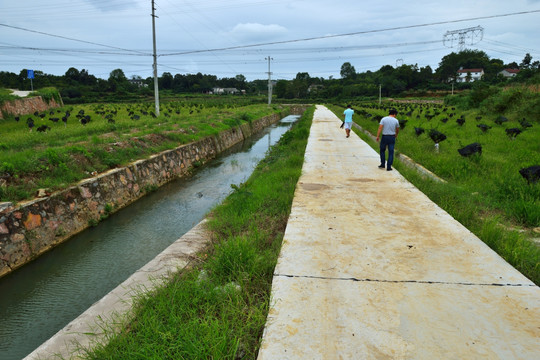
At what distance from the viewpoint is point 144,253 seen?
21.3 ft

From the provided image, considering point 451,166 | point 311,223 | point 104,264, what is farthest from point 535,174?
point 104,264

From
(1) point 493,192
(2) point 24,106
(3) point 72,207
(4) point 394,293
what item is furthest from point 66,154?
(2) point 24,106

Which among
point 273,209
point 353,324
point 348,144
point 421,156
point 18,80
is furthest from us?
point 18,80

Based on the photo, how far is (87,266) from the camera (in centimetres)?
613

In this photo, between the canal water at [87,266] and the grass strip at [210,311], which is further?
the canal water at [87,266]

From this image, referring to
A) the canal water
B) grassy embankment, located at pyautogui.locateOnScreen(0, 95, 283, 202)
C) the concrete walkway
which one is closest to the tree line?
grassy embankment, located at pyautogui.locateOnScreen(0, 95, 283, 202)

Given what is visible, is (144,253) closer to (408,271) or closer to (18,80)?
(408,271)

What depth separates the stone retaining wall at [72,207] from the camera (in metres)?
5.86

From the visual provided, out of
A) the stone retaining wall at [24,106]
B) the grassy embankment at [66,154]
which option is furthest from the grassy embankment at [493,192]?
the stone retaining wall at [24,106]

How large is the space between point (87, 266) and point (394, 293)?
5.49 meters

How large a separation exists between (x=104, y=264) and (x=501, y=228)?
6.39m

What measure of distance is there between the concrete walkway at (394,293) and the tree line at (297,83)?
59.5m

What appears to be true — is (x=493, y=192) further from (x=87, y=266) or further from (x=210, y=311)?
(x=87, y=266)

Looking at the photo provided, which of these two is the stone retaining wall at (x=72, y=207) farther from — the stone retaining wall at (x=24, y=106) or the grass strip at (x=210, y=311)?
the stone retaining wall at (x=24, y=106)
